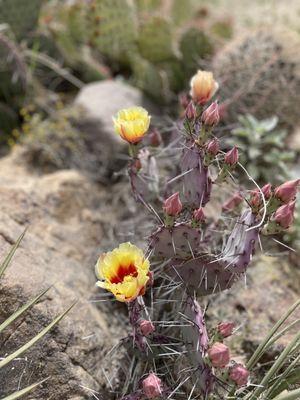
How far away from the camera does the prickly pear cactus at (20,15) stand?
143 inches

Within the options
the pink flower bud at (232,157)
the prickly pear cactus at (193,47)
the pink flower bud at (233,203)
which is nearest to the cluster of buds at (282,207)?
the pink flower bud at (232,157)

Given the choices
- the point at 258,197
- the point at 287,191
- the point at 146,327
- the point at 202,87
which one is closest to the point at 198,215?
the point at 258,197

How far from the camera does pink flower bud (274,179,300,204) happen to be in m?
1.88

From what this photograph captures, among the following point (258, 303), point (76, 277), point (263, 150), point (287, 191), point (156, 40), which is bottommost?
point (258, 303)

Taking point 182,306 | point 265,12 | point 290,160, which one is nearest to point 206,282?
point 182,306

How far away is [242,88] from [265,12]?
217 cm

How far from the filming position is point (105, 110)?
11.9 feet

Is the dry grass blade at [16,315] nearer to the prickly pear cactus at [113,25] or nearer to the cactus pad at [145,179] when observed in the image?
the cactus pad at [145,179]

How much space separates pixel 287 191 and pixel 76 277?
3.76 feet

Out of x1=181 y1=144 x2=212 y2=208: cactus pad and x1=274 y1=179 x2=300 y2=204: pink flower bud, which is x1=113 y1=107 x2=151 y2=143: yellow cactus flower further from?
x1=274 y1=179 x2=300 y2=204: pink flower bud

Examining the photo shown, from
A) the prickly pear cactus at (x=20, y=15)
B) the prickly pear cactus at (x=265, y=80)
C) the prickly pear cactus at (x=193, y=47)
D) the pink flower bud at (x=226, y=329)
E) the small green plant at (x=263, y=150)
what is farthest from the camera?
the prickly pear cactus at (x=193, y=47)

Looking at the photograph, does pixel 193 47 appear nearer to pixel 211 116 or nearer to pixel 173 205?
pixel 211 116

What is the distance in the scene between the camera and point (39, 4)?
379 cm

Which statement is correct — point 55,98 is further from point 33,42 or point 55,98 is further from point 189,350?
point 189,350
